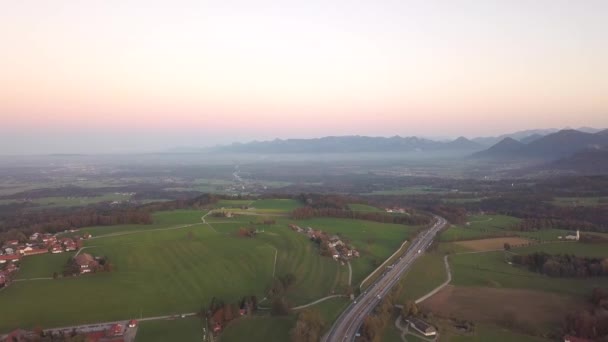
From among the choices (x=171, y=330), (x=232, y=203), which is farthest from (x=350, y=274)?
(x=232, y=203)

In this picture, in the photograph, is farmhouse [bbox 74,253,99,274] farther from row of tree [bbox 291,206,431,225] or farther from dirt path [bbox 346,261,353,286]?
row of tree [bbox 291,206,431,225]

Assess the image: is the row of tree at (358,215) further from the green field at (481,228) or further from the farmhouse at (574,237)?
the farmhouse at (574,237)

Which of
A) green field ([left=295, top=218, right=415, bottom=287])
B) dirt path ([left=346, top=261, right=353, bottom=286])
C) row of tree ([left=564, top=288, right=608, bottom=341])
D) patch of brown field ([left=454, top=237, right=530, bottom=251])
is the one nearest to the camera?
row of tree ([left=564, top=288, right=608, bottom=341])

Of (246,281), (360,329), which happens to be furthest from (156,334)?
(360,329)

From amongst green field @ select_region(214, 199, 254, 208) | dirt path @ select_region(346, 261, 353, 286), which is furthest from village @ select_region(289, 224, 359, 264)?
green field @ select_region(214, 199, 254, 208)

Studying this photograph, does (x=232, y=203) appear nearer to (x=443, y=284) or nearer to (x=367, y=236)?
Result: (x=367, y=236)
